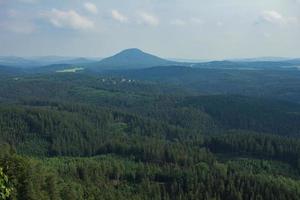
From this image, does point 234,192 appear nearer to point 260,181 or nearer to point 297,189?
point 260,181

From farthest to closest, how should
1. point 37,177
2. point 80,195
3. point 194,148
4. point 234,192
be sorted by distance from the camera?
point 194,148 < point 234,192 < point 80,195 < point 37,177

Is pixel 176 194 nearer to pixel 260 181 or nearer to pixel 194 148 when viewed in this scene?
pixel 260 181

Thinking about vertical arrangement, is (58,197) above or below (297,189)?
above

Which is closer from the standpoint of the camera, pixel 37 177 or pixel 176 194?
pixel 37 177

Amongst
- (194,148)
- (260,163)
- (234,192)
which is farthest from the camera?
(194,148)

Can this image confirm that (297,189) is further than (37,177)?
Yes

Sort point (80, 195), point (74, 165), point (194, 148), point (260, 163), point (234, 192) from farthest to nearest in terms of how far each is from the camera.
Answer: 1. point (194, 148)
2. point (260, 163)
3. point (74, 165)
4. point (234, 192)
5. point (80, 195)

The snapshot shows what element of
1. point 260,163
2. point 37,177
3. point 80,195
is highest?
point 37,177

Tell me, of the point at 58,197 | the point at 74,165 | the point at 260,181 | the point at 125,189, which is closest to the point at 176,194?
the point at 125,189

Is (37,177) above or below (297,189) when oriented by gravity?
above

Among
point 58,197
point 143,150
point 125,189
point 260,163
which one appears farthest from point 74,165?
point 260,163
